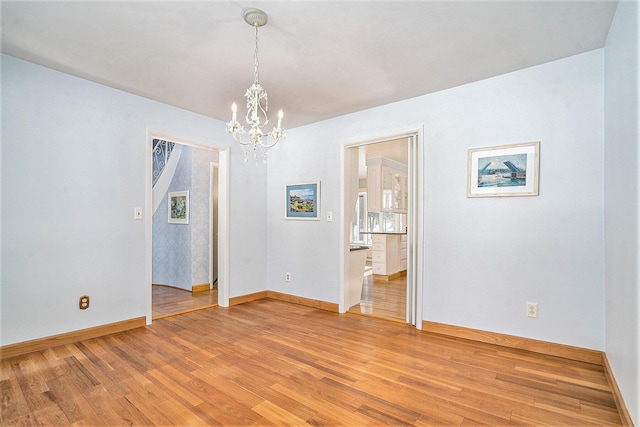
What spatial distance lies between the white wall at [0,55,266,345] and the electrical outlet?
4 centimetres

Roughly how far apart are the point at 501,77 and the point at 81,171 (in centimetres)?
407

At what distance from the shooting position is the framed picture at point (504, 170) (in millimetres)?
2766

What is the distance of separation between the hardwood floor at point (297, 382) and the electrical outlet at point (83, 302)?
34 centimetres

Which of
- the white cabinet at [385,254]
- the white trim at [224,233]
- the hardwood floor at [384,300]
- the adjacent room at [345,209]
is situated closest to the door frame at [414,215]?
the adjacent room at [345,209]

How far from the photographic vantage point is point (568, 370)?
2402 millimetres

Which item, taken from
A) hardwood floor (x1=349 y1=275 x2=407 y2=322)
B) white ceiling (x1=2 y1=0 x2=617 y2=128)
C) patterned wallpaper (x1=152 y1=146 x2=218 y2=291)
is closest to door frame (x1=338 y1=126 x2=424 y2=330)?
hardwood floor (x1=349 y1=275 x2=407 y2=322)

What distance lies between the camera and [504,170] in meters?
2.90

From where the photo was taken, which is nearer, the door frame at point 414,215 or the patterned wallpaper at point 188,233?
the door frame at point 414,215

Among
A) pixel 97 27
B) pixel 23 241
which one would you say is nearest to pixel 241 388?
pixel 23 241

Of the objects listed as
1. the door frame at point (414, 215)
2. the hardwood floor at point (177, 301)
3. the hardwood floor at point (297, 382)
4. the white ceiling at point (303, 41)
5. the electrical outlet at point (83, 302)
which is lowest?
the hardwood floor at point (177, 301)

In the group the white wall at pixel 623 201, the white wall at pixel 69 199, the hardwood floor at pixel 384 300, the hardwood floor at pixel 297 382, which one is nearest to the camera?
the white wall at pixel 623 201

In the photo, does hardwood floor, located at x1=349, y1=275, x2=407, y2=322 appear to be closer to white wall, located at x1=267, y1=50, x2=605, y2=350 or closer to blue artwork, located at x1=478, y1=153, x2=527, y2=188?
white wall, located at x1=267, y1=50, x2=605, y2=350

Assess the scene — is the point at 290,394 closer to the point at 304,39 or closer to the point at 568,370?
the point at 568,370

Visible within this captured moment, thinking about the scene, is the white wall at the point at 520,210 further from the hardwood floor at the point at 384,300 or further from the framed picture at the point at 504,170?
the hardwood floor at the point at 384,300
